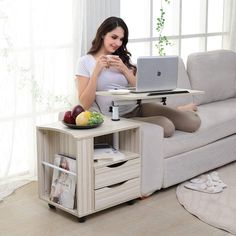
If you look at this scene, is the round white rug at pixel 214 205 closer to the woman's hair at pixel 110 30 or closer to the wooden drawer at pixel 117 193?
the wooden drawer at pixel 117 193

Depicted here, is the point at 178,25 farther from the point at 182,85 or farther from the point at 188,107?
the point at 188,107

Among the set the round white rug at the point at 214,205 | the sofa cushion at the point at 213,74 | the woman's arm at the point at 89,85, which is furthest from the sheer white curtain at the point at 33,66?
the round white rug at the point at 214,205

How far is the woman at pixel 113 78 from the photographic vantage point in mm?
3316

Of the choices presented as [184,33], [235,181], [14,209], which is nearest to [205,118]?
[235,181]

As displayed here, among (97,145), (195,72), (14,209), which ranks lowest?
(14,209)

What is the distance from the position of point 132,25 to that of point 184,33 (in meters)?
0.67

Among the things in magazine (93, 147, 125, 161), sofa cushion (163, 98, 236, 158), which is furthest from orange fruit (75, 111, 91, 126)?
sofa cushion (163, 98, 236, 158)

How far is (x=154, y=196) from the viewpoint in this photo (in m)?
3.28

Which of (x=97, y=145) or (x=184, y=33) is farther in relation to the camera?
(x=184, y=33)

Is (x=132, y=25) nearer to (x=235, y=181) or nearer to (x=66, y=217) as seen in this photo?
(x=235, y=181)

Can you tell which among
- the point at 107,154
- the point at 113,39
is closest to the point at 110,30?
the point at 113,39

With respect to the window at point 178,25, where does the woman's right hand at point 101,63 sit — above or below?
below

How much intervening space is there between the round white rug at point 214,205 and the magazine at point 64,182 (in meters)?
0.70

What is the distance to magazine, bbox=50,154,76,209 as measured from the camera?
2912mm
